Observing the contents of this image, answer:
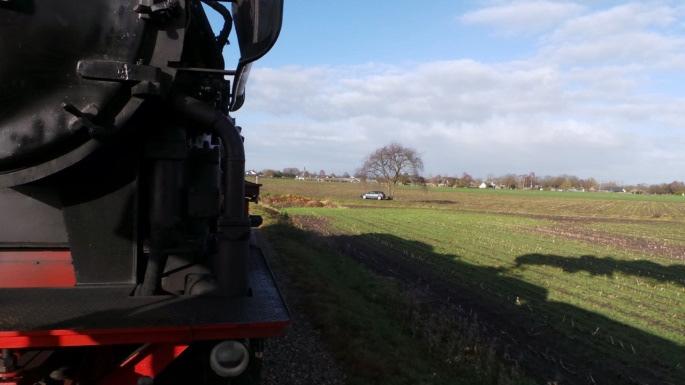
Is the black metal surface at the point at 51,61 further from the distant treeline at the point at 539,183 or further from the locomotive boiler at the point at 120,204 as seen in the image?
the distant treeline at the point at 539,183

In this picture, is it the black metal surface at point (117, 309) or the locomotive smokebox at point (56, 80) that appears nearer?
the black metal surface at point (117, 309)

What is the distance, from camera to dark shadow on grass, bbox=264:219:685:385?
7.98 meters

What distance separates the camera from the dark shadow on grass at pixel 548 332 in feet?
26.2

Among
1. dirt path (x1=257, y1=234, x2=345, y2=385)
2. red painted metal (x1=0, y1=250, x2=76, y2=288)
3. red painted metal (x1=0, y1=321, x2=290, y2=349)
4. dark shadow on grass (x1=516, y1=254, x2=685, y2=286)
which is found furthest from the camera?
dark shadow on grass (x1=516, y1=254, x2=685, y2=286)

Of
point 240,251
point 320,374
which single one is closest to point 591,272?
point 320,374

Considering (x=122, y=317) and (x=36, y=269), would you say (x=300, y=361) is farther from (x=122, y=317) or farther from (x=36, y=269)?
(x=122, y=317)

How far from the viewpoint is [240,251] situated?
2.89 meters

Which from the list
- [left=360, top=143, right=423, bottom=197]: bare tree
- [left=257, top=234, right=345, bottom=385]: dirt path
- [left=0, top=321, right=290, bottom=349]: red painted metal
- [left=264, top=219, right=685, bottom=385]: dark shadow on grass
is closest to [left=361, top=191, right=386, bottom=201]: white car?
[left=360, top=143, right=423, bottom=197]: bare tree

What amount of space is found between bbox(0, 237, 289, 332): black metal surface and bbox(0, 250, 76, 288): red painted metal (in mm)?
167

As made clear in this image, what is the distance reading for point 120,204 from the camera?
3025 millimetres

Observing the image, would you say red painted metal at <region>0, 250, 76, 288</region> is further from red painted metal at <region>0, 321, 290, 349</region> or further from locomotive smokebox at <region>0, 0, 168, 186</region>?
red painted metal at <region>0, 321, 290, 349</region>

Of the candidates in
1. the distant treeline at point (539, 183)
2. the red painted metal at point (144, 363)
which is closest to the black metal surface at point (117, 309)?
the red painted metal at point (144, 363)

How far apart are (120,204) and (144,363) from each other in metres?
0.92

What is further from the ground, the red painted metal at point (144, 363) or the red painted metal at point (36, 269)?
the red painted metal at point (36, 269)
